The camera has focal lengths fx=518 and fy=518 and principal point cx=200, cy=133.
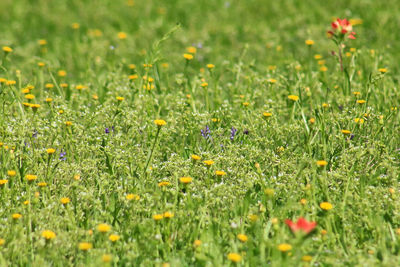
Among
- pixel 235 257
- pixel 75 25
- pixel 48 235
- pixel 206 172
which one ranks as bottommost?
pixel 235 257

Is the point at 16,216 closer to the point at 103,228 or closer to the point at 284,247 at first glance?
the point at 103,228

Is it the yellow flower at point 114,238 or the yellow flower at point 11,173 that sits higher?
the yellow flower at point 11,173

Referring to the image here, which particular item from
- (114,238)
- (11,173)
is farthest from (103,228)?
(11,173)

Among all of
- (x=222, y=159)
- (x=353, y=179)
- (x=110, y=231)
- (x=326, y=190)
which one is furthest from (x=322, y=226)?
(x=110, y=231)

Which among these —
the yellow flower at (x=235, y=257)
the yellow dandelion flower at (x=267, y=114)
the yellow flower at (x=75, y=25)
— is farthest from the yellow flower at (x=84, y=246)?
the yellow flower at (x=75, y=25)

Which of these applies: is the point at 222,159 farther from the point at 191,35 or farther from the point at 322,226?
the point at 191,35

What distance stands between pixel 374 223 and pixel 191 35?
156 inches

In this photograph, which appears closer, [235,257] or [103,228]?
[235,257]

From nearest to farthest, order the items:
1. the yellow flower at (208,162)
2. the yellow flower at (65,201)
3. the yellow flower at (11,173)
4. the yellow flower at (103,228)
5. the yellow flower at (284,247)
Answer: the yellow flower at (284,247) → the yellow flower at (103,228) → the yellow flower at (65,201) → the yellow flower at (11,173) → the yellow flower at (208,162)

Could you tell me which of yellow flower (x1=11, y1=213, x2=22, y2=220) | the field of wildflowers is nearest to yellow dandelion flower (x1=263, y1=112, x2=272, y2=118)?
the field of wildflowers

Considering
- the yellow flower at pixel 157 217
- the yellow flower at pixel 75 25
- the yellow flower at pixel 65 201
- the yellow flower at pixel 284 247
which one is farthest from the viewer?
the yellow flower at pixel 75 25

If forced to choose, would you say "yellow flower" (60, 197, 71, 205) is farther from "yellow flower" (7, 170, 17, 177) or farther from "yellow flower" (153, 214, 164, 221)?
"yellow flower" (153, 214, 164, 221)

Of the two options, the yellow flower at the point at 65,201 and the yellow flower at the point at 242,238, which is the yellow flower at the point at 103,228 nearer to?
the yellow flower at the point at 65,201

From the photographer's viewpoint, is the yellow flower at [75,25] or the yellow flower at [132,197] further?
the yellow flower at [75,25]
